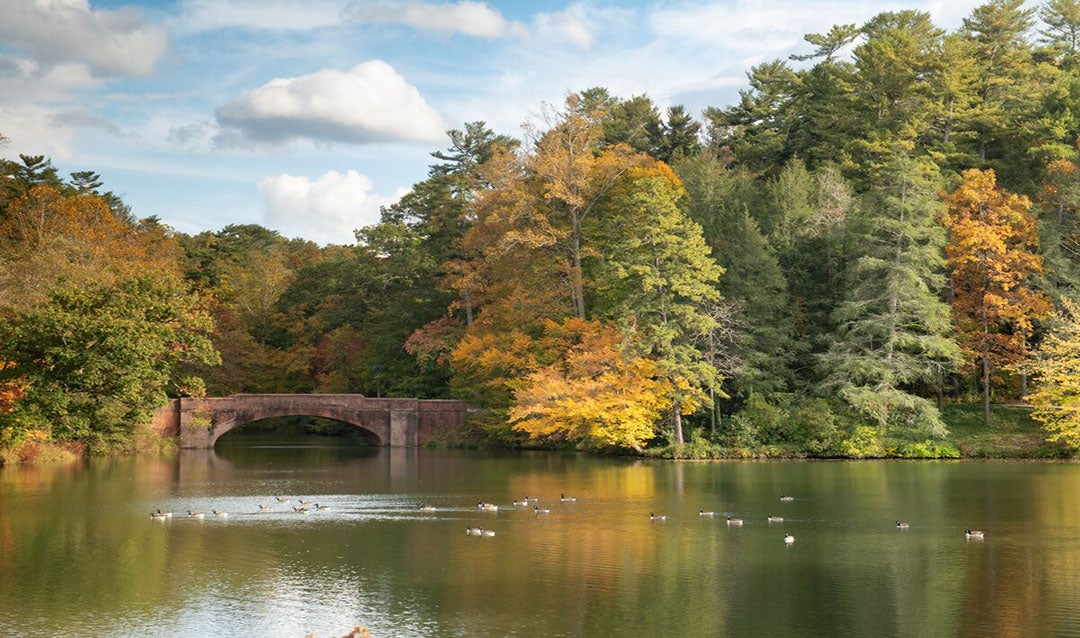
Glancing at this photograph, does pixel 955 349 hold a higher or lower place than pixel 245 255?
lower

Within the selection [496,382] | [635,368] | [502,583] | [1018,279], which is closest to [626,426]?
[635,368]

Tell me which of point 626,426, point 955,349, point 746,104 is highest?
point 746,104

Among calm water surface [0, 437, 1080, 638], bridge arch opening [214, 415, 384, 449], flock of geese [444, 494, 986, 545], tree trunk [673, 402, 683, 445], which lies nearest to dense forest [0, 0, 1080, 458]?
tree trunk [673, 402, 683, 445]

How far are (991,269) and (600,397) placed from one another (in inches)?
764

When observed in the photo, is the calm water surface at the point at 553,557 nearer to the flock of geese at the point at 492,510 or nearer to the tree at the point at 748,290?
the flock of geese at the point at 492,510

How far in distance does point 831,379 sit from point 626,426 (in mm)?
9743

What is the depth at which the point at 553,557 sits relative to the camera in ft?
85.3

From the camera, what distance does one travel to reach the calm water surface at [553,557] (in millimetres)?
20125

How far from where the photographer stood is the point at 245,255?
99750 mm

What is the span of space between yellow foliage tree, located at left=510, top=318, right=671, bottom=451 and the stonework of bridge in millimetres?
11992

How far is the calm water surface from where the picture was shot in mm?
20125

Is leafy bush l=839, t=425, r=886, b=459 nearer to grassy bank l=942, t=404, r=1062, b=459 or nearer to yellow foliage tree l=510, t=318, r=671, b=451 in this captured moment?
grassy bank l=942, t=404, r=1062, b=459

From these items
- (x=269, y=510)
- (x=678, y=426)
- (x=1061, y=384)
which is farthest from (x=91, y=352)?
(x=1061, y=384)

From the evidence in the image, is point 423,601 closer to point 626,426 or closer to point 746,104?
point 626,426
